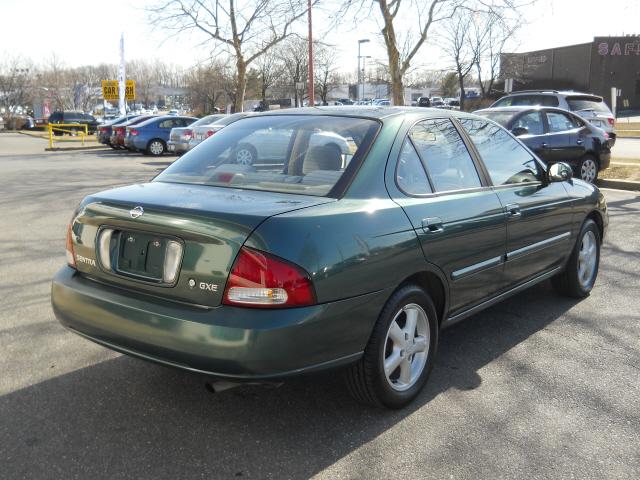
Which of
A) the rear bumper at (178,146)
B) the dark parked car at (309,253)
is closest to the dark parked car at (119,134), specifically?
the rear bumper at (178,146)

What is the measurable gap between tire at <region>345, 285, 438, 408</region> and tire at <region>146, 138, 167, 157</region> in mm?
20934

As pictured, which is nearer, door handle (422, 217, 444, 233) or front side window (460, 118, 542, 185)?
door handle (422, 217, 444, 233)

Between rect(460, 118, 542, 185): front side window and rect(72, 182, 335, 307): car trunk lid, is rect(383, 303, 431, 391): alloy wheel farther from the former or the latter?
rect(460, 118, 542, 185): front side window

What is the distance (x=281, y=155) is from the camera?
3.69m

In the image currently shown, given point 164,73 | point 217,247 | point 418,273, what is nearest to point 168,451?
point 217,247

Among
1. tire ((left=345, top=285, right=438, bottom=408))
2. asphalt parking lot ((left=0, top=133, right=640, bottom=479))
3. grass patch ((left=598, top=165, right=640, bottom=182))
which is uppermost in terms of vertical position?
grass patch ((left=598, top=165, right=640, bottom=182))

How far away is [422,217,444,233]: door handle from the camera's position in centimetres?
325

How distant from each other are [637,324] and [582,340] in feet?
2.08

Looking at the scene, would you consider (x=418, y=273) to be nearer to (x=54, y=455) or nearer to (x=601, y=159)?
(x=54, y=455)

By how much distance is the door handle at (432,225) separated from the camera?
325 centimetres

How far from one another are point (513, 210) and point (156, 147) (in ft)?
67.3

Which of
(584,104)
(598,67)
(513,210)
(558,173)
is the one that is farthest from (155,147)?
(598,67)

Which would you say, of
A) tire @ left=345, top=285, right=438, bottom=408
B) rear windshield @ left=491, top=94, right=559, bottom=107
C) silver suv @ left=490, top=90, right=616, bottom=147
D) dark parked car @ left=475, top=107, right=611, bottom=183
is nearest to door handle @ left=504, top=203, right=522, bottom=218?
tire @ left=345, top=285, right=438, bottom=408

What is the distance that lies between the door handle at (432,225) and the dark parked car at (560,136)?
7.84 meters
